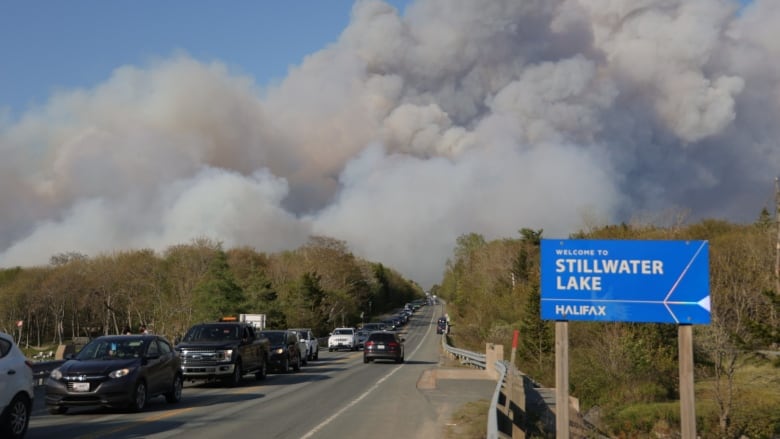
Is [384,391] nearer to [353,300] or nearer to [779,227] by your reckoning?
[779,227]

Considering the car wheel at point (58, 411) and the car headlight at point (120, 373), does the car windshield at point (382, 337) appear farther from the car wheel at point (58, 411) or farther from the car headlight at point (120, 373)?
the car headlight at point (120, 373)

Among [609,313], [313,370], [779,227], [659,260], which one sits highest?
[779,227]

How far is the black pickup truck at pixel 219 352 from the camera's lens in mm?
21938

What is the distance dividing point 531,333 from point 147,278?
5605 centimetres

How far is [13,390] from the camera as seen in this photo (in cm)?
1138

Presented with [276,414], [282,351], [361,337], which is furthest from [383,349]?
[361,337]

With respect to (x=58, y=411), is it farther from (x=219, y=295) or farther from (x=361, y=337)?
(x=361, y=337)

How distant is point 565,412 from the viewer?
36.9 feet

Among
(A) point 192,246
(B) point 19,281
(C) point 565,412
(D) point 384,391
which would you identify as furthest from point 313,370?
(B) point 19,281

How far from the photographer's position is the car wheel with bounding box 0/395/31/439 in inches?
441

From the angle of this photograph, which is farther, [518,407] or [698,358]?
[698,358]

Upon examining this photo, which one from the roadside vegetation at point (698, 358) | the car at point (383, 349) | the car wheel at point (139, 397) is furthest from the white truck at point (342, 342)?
the car wheel at point (139, 397)

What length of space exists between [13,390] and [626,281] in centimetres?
942

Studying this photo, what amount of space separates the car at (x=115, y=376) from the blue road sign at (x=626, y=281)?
9.13m
